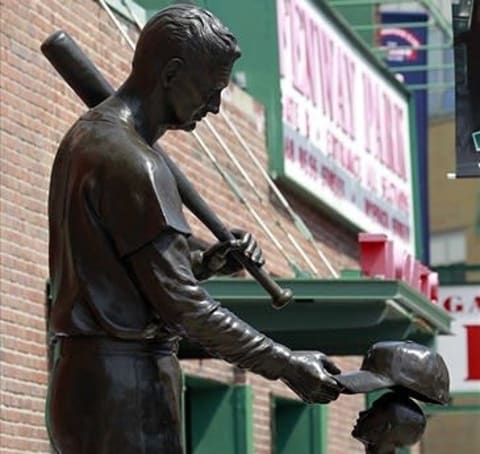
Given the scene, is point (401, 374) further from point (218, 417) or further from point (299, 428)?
point (299, 428)

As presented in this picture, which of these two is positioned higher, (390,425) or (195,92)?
(195,92)

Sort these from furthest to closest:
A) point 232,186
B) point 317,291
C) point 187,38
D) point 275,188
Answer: point 275,188 → point 232,186 → point 317,291 → point 187,38

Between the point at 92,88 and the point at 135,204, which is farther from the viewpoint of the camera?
the point at 92,88

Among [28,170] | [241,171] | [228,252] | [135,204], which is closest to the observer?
[135,204]

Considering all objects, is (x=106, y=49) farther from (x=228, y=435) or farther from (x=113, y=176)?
(x=113, y=176)

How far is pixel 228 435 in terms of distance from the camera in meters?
18.2

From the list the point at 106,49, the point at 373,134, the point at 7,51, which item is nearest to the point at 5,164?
the point at 7,51

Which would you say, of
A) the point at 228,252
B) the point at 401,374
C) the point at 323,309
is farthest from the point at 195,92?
the point at 323,309

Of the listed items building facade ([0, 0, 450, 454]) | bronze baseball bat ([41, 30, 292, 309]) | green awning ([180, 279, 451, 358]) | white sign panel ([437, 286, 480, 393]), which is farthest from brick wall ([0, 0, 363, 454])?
white sign panel ([437, 286, 480, 393])

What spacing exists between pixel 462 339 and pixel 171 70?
1572 centimetres

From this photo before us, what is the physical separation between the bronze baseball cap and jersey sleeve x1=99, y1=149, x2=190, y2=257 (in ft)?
→ 2.30

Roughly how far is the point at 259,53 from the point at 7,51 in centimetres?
637

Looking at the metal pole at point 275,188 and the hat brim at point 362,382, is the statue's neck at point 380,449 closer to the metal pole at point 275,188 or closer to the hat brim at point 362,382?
the hat brim at point 362,382

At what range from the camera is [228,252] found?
7664mm
